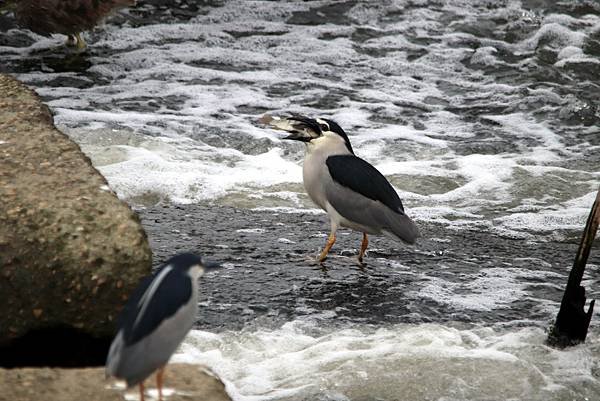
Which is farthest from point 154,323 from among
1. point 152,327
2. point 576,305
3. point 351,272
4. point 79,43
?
point 79,43

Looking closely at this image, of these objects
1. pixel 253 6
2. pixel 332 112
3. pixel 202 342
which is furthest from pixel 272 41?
pixel 202 342

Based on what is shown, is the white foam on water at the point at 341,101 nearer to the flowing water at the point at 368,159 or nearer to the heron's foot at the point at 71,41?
the flowing water at the point at 368,159

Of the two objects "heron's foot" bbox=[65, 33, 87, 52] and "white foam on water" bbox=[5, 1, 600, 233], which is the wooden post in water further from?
"heron's foot" bbox=[65, 33, 87, 52]

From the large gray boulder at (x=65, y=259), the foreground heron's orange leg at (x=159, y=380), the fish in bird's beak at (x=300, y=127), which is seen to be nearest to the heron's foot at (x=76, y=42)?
the fish in bird's beak at (x=300, y=127)

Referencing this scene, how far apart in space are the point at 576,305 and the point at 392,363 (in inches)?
34.0

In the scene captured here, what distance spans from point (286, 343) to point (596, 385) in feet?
4.47

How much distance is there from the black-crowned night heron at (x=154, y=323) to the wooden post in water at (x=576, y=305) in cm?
200

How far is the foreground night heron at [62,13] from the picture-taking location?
1039 cm

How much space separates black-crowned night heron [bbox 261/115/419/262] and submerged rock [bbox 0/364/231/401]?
2.04 metres

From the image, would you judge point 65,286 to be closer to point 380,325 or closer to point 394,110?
point 380,325

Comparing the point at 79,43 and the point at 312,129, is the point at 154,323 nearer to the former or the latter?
the point at 312,129

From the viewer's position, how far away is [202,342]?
15.1 ft

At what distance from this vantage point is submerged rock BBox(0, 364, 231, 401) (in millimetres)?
3496

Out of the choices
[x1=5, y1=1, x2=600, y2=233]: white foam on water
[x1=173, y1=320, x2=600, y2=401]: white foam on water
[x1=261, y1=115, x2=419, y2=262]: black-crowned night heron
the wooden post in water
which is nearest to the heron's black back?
[x1=261, y1=115, x2=419, y2=262]: black-crowned night heron
